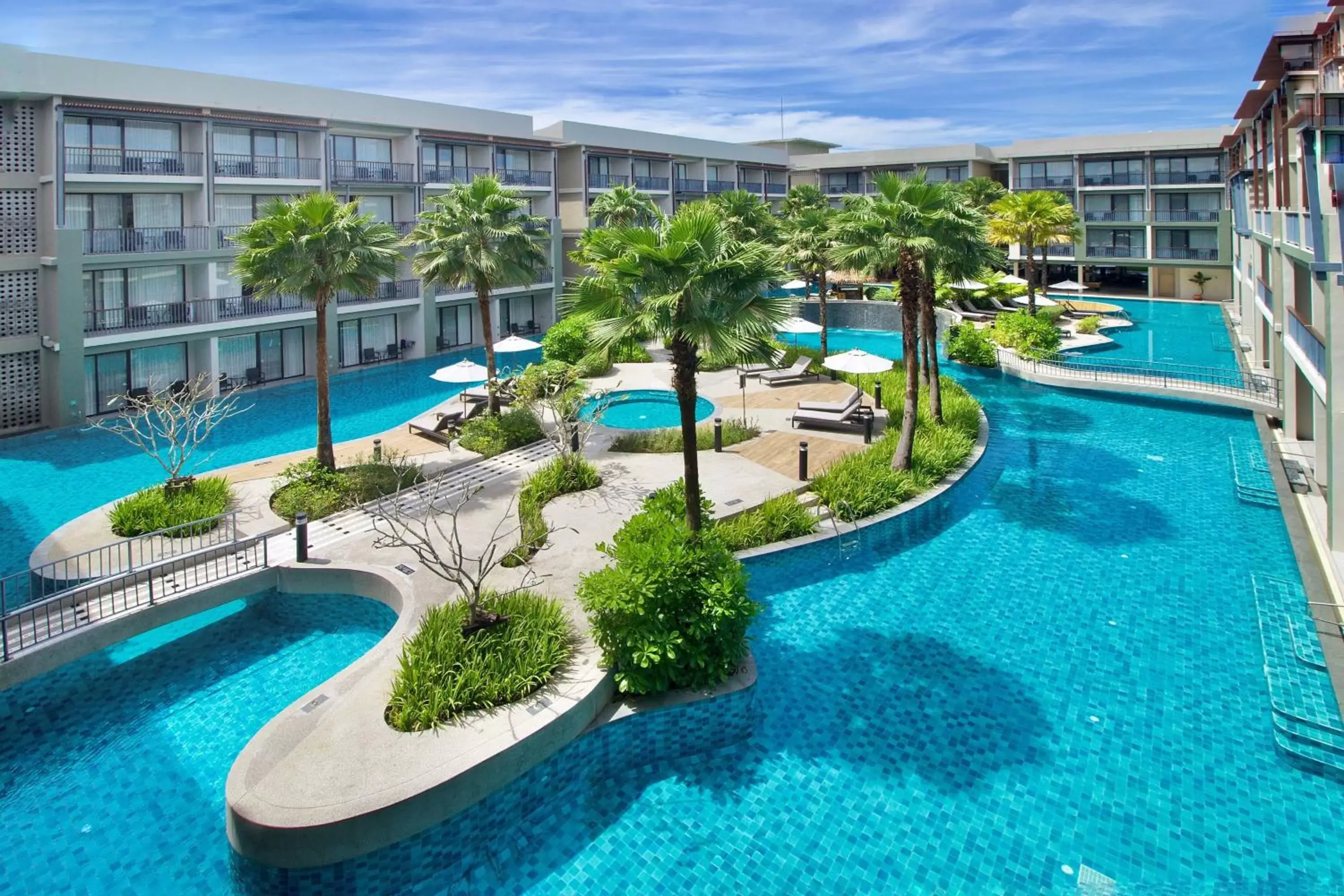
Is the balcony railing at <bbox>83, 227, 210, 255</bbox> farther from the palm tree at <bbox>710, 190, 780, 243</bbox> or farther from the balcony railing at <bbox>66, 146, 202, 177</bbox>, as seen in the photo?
the palm tree at <bbox>710, 190, 780, 243</bbox>

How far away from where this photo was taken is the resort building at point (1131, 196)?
5650cm

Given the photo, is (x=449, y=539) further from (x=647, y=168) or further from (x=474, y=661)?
(x=647, y=168)

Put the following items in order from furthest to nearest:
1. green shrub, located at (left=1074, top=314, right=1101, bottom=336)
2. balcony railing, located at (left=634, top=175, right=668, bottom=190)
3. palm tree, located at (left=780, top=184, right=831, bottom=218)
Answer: balcony railing, located at (left=634, top=175, right=668, bottom=190) → palm tree, located at (left=780, top=184, right=831, bottom=218) → green shrub, located at (left=1074, top=314, right=1101, bottom=336)

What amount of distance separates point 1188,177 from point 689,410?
5790cm

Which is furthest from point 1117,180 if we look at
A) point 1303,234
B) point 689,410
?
point 689,410

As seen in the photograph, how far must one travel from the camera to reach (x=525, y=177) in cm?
4538

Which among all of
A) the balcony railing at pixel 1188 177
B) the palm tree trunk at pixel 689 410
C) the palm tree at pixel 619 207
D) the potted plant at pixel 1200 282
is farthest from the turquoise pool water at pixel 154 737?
the balcony railing at pixel 1188 177

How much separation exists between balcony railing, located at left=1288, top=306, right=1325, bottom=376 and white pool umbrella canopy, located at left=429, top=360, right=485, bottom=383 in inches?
805

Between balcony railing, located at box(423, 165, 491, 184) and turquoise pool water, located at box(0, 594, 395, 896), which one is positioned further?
balcony railing, located at box(423, 165, 491, 184)

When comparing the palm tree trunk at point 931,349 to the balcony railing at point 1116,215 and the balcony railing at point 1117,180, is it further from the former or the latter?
the balcony railing at point 1117,180

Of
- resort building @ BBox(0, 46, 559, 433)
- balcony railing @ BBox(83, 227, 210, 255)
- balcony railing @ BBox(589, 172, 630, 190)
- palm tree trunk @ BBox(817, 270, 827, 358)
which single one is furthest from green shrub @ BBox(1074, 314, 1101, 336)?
balcony railing @ BBox(83, 227, 210, 255)

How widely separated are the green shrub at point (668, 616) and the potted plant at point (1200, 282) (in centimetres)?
5870

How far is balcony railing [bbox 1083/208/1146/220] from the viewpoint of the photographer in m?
58.7

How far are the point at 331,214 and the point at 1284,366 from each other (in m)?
25.9
